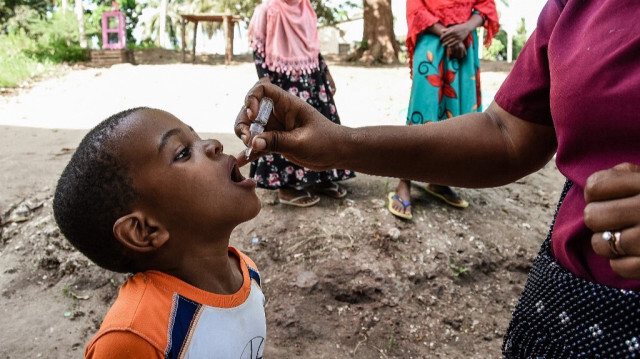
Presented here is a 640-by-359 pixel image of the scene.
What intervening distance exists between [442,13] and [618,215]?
8.58 feet

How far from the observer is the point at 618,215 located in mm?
653

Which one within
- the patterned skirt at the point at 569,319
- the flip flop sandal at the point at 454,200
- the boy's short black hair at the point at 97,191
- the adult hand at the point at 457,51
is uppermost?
the adult hand at the point at 457,51

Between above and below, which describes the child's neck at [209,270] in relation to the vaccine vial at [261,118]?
below

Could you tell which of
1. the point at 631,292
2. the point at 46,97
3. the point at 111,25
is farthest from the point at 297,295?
the point at 111,25

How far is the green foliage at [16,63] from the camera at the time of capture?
8.35m

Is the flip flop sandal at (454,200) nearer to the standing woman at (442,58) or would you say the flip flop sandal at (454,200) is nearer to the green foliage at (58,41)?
the standing woman at (442,58)

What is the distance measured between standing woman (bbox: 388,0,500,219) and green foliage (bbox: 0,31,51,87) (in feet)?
26.1

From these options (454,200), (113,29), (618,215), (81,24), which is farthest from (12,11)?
(618,215)

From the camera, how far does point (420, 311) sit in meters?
2.42

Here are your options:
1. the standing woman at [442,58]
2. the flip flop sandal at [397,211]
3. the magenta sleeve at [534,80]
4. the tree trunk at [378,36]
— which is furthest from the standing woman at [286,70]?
the tree trunk at [378,36]

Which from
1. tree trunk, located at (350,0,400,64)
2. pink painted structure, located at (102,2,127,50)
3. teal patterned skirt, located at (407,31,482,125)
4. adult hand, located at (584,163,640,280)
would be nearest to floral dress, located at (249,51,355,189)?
teal patterned skirt, located at (407,31,482,125)

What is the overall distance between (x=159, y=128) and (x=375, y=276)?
5.41ft

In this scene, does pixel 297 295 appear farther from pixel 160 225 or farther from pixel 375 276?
pixel 160 225

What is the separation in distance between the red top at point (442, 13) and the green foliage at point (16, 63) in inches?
311
